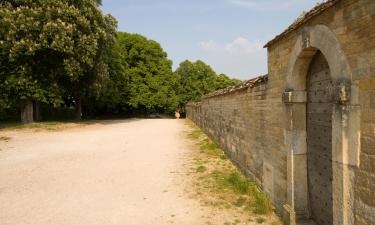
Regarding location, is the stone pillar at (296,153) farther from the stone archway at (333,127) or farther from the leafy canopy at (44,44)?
the leafy canopy at (44,44)

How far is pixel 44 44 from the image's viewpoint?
18875 millimetres

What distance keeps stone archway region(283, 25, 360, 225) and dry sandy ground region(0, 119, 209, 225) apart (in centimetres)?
170

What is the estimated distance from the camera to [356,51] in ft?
10.2

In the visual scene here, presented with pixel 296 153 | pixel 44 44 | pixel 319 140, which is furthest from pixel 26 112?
pixel 319 140

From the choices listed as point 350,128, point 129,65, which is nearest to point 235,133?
point 350,128

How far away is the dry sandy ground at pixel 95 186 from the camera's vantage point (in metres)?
5.49

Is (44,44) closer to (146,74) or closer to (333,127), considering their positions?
(146,74)

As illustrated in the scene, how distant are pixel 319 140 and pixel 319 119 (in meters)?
0.32

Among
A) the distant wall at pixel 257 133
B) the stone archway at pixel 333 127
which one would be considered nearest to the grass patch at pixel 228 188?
the distant wall at pixel 257 133

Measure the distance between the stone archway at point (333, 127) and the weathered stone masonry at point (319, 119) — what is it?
0.01m

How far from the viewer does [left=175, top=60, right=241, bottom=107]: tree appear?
48.8 metres

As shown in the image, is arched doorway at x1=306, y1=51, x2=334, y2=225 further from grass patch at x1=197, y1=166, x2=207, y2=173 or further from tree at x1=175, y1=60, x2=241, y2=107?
tree at x1=175, y1=60, x2=241, y2=107

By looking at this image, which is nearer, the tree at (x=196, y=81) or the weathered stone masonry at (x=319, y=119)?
the weathered stone masonry at (x=319, y=119)

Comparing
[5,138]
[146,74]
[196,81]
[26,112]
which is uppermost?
[196,81]
